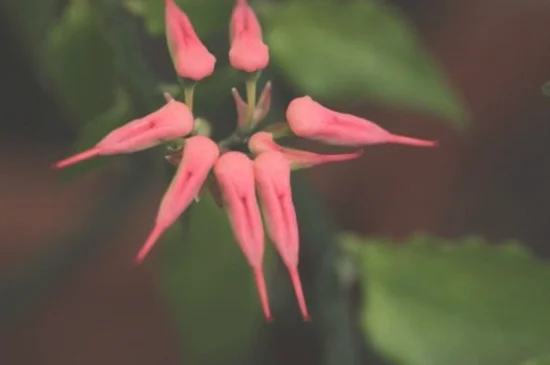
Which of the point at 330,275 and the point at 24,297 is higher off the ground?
the point at 330,275

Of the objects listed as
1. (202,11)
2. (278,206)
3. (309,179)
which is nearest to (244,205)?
(278,206)

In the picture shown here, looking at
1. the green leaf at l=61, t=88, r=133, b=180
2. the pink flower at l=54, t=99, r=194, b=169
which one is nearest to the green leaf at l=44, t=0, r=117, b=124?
the green leaf at l=61, t=88, r=133, b=180

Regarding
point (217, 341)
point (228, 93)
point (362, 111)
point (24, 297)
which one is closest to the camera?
point (228, 93)

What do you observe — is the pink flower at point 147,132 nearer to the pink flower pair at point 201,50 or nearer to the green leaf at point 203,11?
the pink flower pair at point 201,50

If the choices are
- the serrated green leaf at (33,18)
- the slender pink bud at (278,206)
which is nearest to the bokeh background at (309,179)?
the serrated green leaf at (33,18)

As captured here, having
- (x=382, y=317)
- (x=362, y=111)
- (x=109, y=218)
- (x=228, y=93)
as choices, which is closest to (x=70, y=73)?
(x=228, y=93)

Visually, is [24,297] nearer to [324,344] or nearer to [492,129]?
[324,344]
